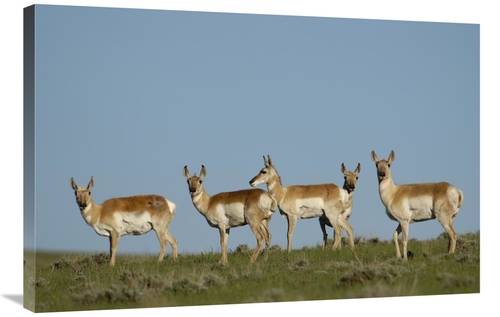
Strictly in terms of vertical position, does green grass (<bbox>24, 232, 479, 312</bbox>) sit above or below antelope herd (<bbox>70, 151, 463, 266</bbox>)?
below

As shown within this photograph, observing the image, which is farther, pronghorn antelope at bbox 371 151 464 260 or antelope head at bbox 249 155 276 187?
antelope head at bbox 249 155 276 187

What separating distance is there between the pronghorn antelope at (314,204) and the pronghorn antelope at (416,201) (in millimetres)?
→ 1844

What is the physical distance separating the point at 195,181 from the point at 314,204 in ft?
11.8

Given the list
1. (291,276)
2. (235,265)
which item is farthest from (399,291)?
(235,265)

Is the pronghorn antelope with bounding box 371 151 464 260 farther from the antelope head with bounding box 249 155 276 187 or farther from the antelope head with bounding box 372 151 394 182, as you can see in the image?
the antelope head with bounding box 249 155 276 187

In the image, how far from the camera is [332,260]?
22.6 meters

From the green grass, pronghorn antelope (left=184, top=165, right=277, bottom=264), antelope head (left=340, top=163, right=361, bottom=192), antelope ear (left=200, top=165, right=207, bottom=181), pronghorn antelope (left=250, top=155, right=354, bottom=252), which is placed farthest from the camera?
pronghorn antelope (left=250, top=155, right=354, bottom=252)

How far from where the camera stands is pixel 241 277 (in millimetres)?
20672

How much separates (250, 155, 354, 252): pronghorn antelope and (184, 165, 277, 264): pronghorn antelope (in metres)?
1.62

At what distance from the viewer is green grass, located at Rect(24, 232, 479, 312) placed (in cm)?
1923

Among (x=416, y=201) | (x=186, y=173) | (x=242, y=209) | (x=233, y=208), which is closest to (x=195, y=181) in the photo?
(x=186, y=173)

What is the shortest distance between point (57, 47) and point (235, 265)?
588cm

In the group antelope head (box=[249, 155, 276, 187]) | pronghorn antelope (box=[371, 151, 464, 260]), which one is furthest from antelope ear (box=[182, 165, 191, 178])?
pronghorn antelope (box=[371, 151, 464, 260])

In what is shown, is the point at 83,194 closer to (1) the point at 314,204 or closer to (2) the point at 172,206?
(2) the point at 172,206
